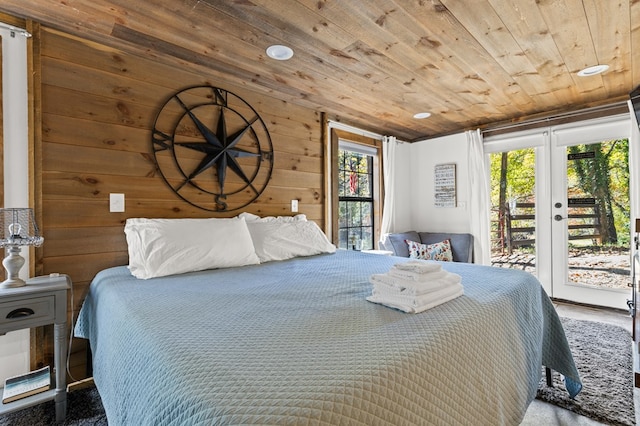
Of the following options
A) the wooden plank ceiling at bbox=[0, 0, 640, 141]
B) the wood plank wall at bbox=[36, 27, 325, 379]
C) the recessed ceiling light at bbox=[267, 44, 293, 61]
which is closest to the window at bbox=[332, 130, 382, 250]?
the wooden plank ceiling at bbox=[0, 0, 640, 141]

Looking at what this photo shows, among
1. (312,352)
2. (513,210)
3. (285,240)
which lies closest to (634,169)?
(513,210)

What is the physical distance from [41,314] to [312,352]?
5.02 feet

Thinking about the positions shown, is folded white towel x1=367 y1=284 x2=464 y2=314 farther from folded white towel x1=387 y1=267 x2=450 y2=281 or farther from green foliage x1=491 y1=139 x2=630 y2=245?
green foliage x1=491 y1=139 x2=630 y2=245

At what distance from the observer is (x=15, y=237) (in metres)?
1.54

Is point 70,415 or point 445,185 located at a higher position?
point 445,185

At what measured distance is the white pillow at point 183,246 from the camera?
1793 millimetres

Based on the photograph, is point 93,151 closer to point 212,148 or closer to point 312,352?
point 212,148

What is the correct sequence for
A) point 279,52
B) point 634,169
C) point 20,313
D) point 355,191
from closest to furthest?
point 20,313 → point 279,52 → point 634,169 → point 355,191

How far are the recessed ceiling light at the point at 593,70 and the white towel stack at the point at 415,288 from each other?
7.75 feet

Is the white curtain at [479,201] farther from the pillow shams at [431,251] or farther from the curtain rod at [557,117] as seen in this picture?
the pillow shams at [431,251]

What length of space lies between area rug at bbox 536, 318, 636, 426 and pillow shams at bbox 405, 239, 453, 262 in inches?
51.4

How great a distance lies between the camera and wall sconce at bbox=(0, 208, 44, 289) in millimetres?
1531

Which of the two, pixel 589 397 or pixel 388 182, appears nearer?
pixel 589 397

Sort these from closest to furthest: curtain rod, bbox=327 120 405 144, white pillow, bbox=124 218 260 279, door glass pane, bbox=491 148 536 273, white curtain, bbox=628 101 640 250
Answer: white pillow, bbox=124 218 260 279 → white curtain, bbox=628 101 640 250 → curtain rod, bbox=327 120 405 144 → door glass pane, bbox=491 148 536 273
